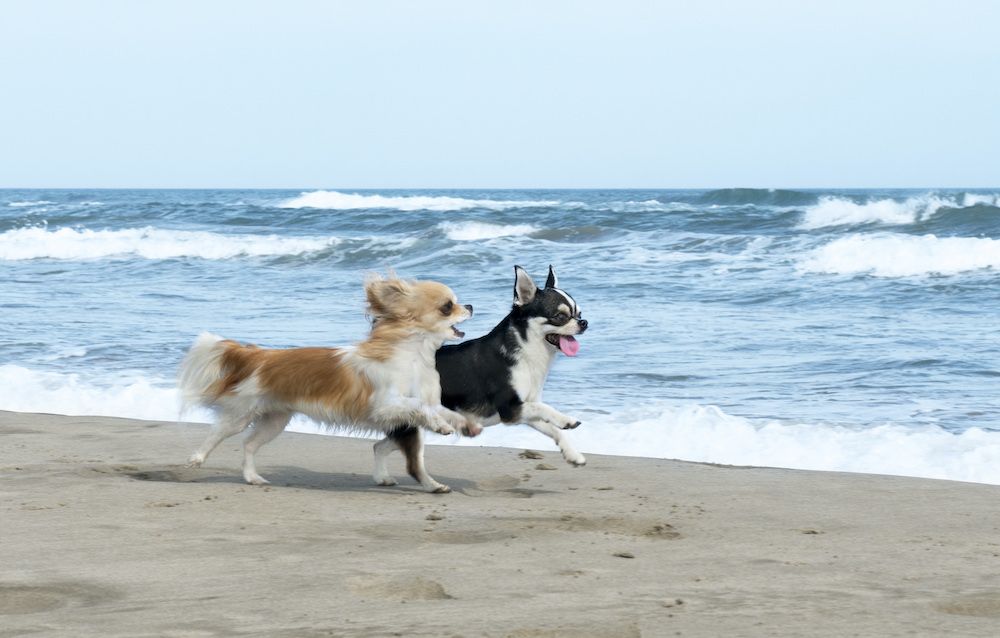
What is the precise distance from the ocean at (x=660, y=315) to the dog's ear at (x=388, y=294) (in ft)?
5.69

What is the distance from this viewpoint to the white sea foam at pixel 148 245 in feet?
76.5

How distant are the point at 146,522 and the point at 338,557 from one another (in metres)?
0.92

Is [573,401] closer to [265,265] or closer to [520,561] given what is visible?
[520,561]

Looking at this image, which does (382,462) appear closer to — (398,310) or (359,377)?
(359,377)

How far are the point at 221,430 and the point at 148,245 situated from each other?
20746 millimetres

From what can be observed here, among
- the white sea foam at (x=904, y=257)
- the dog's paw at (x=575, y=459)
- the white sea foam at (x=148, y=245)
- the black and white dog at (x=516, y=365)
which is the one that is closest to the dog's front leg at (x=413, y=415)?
the black and white dog at (x=516, y=365)

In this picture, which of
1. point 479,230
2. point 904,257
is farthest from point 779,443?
point 479,230

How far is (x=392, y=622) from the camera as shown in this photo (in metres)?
3.07

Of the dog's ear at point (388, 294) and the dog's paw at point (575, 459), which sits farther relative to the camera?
the dog's paw at point (575, 459)

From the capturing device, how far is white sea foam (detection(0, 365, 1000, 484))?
616 cm

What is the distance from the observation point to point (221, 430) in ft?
18.0

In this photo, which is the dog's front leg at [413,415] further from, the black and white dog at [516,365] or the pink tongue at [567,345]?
the pink tongue at [567,345]

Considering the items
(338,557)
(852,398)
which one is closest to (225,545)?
(338,557)

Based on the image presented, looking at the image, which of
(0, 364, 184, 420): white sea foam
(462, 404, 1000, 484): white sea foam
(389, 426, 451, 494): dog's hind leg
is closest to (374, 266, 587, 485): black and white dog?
(389, 426, 451, 494): dog's hind leg
